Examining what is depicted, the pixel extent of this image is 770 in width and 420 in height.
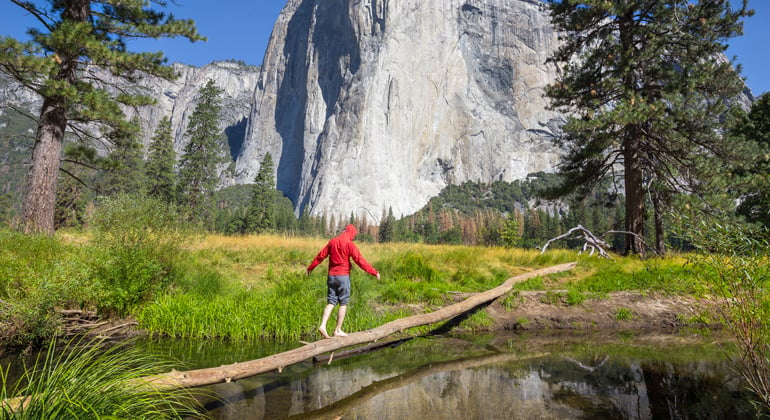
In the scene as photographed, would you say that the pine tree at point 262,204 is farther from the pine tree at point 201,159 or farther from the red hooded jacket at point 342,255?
the red hooded jacket at point 342,255

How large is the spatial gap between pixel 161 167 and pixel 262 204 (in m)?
13.4

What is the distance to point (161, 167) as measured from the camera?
50.0 meters

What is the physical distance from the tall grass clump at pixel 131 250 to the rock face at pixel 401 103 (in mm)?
110740

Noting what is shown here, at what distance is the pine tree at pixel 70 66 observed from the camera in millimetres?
11898

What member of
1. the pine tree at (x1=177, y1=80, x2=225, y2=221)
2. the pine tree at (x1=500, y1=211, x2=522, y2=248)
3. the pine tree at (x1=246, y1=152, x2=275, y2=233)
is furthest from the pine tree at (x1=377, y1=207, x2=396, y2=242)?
the pine tree at (x1=177, y1=80, x2=225, y2=221)

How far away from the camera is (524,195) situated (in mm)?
148250

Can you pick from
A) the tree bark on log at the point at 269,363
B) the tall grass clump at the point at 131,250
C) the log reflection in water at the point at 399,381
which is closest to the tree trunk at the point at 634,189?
the log reflection in water at the point at 399,381

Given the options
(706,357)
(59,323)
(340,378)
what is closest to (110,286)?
(59,323)

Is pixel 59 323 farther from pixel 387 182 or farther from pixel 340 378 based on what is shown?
pixel 387 182

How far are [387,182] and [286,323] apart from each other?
392 ft

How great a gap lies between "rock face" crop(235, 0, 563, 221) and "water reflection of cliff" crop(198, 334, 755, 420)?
115 meters

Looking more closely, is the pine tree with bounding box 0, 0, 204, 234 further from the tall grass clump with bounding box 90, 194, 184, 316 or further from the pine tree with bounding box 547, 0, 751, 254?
the pine tree with bounding box 547, 0, 751, 254

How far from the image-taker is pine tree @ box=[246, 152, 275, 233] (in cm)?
5781

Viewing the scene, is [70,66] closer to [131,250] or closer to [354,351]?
[131,250]
